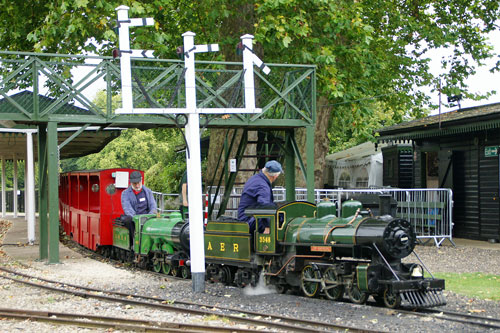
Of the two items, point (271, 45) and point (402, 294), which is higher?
point (271, 45)

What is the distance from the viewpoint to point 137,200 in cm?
1638

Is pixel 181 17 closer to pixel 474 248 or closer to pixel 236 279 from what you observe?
pixel 474 248

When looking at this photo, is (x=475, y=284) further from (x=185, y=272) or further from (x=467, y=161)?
(x=467, y=161)

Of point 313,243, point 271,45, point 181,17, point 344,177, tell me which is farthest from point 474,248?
point 344,177

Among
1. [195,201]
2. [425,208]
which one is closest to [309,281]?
[195,201]

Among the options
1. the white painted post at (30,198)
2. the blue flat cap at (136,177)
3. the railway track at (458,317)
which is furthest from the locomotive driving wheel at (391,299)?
the white painted post at (30,198)

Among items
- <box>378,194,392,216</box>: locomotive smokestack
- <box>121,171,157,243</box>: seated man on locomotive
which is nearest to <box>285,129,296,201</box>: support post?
<box>121,171,157,243</box>: seated man on locomotive

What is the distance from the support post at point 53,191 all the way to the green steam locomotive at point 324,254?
3122mm

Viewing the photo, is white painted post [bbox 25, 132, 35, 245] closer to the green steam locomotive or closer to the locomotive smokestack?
the green steam locomotive

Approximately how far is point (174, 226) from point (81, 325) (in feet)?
17.0

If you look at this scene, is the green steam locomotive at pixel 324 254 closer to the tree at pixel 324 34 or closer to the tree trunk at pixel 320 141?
the tree at pixel 324 34

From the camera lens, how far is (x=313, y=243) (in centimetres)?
1061

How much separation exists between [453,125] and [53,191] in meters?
11.0

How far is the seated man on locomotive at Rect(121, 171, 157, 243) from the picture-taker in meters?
16.0
